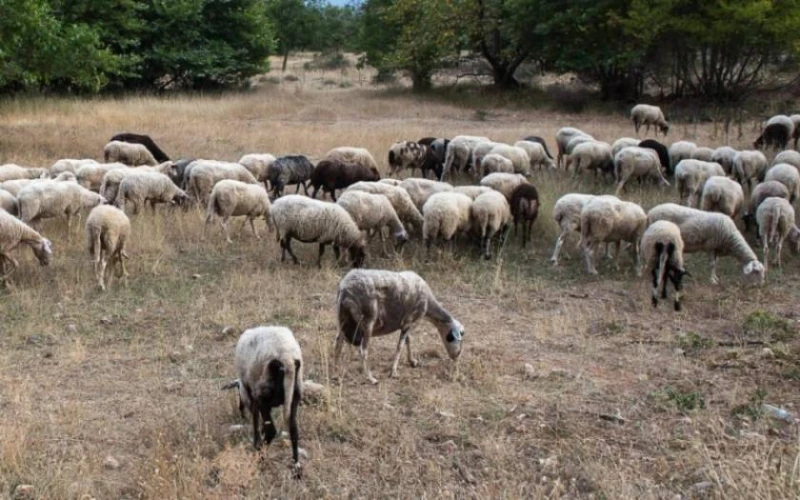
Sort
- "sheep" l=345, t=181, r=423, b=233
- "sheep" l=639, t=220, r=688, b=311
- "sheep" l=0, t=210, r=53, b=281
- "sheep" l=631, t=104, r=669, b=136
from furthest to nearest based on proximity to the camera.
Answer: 1. "sheep" l=631, t=104, r=669, b=136
2. "sheep" l=345, t=181, r=423, b=233
3. "sheep" l=0, t=210, r=53, b=281
4. "sheep" l=639, t=220, r=688, b=311

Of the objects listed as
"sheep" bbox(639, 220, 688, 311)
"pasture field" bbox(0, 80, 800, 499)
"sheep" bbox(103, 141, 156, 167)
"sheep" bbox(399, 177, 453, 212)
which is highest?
"sheep" bbox(103, 141, 156, 167)

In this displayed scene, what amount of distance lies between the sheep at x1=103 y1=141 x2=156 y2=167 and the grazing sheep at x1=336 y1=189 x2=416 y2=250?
22.0 ft

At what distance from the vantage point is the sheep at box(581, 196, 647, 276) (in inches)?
408

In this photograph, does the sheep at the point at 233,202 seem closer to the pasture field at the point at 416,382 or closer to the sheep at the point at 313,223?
the pasture field at the point at 416,382

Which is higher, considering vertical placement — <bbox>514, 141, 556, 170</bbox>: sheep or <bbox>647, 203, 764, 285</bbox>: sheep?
<bbox>514, 141, 556, 170</bbox>: sheep

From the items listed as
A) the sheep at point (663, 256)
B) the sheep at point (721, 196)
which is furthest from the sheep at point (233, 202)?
the sheep at point (721, 196)

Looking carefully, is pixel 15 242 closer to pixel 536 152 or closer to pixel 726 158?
pixel 536 152

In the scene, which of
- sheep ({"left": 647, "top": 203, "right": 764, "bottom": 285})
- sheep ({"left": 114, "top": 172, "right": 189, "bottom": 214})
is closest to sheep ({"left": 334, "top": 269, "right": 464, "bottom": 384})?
sheep ({"left": 647, "top": 203, "right": 764, "bottom": 285})

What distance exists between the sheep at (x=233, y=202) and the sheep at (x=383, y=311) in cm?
500

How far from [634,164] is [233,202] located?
311 inches

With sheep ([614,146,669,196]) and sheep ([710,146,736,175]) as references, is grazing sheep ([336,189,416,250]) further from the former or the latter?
sheep ([710,146,736,175])

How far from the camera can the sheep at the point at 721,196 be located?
1175 cm

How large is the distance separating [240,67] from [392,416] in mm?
28687

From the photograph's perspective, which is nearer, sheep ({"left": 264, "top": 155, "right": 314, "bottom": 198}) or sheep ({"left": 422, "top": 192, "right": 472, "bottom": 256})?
sheep ({"left": 422, "top": 192, "right": 472, "bottom": 256})
